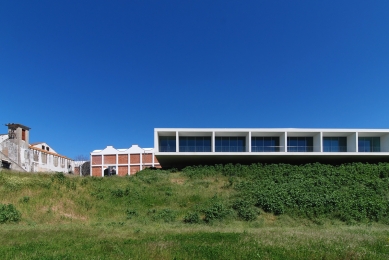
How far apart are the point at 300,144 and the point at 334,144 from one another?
422cm

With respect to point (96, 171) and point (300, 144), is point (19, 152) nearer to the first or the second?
point (96, 171)

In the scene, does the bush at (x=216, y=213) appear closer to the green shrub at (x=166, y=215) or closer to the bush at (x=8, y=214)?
the green shrub at (x=166, y=215)

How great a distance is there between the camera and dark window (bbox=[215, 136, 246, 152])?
31984mm

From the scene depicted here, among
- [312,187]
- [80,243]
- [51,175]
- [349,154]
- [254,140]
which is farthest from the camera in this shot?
[254,140]

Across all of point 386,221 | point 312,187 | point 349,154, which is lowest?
point 386,221

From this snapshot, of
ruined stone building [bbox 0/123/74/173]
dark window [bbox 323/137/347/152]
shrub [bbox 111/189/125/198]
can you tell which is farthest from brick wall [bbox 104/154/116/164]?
dark window [bbox 323/137/347/152]

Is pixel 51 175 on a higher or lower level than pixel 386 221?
higher

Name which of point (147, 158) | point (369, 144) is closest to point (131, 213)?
point (369, 144)

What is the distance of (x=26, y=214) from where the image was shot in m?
15.7

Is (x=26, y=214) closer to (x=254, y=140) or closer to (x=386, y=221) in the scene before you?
(x=386, y=221)

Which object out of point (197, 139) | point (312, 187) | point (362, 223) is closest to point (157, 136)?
point (197, 139)

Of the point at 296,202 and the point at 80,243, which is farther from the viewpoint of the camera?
the point at 296,202

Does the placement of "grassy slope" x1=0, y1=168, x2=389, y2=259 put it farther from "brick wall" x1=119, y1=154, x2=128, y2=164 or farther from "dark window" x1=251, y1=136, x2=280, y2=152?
"brick wall" x1=119, y1=154, x2=128, y2=164

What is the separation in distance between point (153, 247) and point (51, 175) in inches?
766
